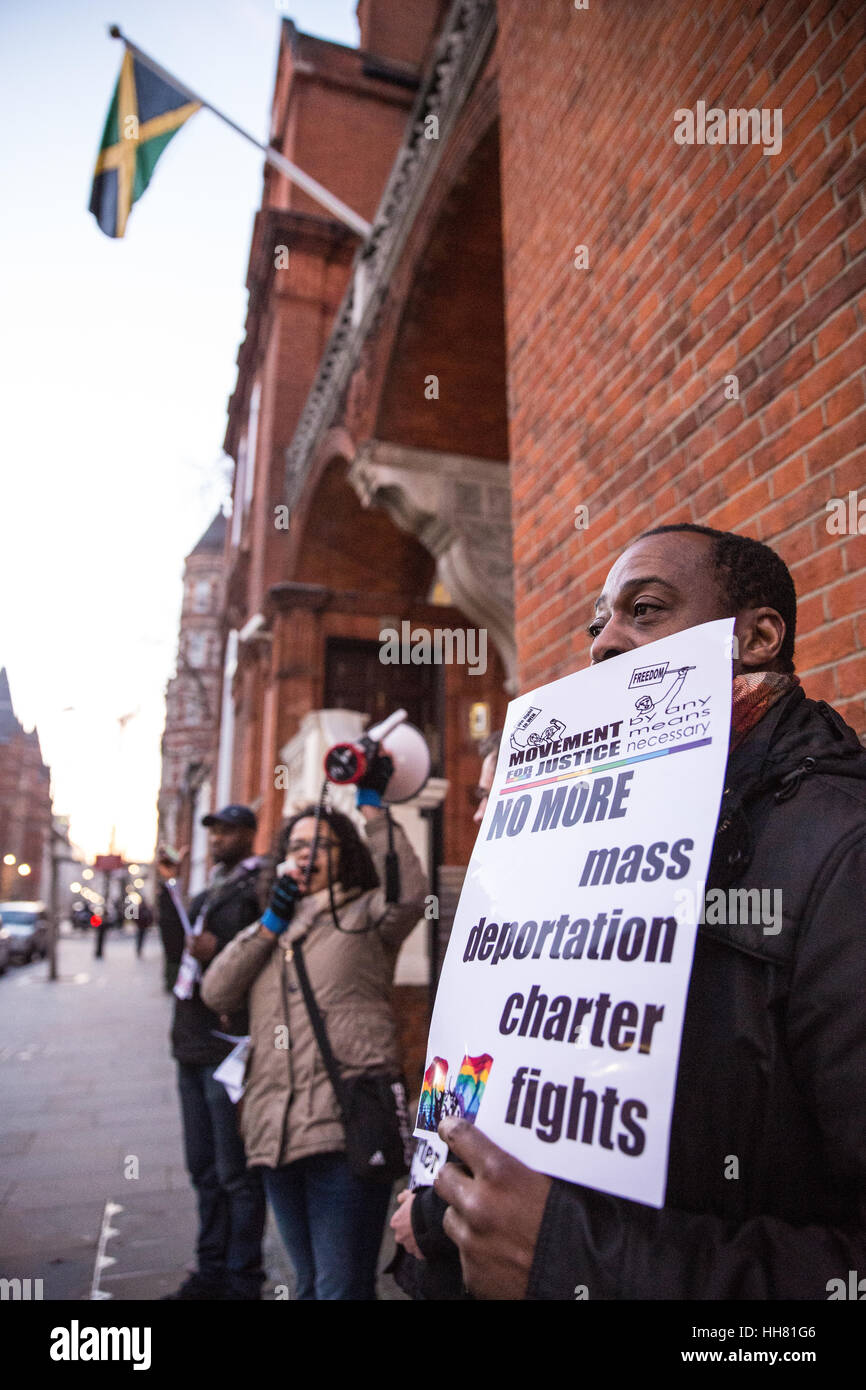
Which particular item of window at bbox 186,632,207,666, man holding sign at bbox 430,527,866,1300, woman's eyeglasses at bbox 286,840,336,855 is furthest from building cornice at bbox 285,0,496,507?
window at bbox 186,632,207,666

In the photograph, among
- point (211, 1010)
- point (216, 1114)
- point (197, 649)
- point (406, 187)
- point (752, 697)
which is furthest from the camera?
point (197, 649)

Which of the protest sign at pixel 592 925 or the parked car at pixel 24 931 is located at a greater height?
the protest sign at pixel 592 925

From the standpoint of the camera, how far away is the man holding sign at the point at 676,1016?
35.3 inches

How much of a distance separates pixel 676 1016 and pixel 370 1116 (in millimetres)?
1886

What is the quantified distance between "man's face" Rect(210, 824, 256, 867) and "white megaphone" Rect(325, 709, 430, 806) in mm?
1548

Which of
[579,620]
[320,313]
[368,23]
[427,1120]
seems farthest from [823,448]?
[368,23]

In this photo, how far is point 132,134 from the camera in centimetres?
775

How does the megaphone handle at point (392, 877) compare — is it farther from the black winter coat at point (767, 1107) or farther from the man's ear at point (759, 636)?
the black winter coat at point (767, 1107)

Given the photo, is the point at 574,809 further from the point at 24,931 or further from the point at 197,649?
the point at 197,649

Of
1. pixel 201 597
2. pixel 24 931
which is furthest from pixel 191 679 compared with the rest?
pixel 201 597

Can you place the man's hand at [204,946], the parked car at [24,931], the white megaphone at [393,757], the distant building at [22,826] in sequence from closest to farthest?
the white megaphone at [393,757] < the man's hand at [204,946] < the parked car at [24,931] < the distant building at [22,826]

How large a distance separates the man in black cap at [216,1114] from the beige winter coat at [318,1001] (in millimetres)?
822

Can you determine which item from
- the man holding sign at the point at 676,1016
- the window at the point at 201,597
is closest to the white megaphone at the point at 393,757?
the man holding sign at the point at 676,1016
